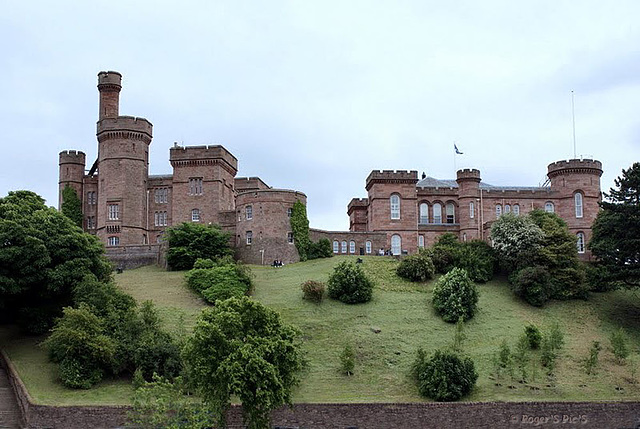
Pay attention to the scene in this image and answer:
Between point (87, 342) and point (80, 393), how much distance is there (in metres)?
2.51

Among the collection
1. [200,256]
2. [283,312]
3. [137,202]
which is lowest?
[283,312]

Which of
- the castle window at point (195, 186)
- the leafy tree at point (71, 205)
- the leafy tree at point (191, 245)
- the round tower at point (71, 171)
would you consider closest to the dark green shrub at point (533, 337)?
the leafy tree at point (191, 245)

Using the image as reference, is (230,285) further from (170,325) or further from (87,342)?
(87,342)

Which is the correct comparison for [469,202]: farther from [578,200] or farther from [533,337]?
[533,337]

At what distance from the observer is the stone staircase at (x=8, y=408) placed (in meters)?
36.3

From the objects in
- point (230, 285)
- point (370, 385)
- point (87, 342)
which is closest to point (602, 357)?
point (370, 385)

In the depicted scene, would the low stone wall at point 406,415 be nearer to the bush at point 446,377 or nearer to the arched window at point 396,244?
the bush at point 446,377

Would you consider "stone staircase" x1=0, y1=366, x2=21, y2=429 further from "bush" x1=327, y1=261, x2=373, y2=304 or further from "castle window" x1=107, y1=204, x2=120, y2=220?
"castle window" x1=107, y1=204, x2=120, y2=220

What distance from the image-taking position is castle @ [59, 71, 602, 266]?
6975cm

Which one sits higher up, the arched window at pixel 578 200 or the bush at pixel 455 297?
the arched window at pixel 578 200

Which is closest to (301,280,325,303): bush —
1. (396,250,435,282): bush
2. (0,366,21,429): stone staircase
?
(396,250,435,282): bush

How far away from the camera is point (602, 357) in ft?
149

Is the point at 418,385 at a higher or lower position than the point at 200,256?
lower

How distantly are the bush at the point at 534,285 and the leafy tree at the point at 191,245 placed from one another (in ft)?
71.5
